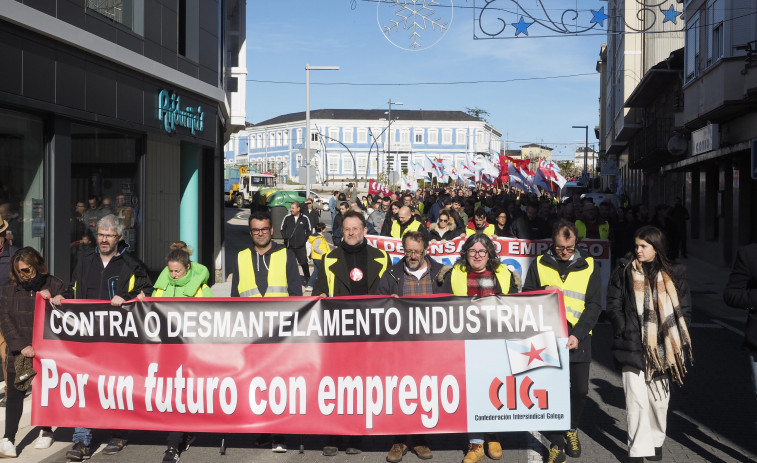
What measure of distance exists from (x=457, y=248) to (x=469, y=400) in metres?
7.36

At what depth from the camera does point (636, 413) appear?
242 inches

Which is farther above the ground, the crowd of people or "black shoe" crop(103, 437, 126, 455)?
the crowd of people

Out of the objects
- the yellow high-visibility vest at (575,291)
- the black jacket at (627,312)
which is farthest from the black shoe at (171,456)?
the black jacket at (627,312)

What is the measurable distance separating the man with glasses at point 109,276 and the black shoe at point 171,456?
21.5 inches

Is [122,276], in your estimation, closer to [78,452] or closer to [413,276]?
[78,452]

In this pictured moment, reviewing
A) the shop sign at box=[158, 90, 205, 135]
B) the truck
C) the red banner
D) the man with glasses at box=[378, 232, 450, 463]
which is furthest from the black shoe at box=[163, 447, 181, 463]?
the truck

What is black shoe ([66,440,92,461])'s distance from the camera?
649 centimetres

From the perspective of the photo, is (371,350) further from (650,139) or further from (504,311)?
(650,139)

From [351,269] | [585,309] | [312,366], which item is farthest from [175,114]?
[585,309]

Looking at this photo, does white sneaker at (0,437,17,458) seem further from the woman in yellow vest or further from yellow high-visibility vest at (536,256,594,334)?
yellow high-visibility vest at (536,256,594,334)

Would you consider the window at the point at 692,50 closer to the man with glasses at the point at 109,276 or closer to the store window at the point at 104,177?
the store window at the point at 104,177

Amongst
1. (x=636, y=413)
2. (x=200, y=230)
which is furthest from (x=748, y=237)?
(x=636, y=413)

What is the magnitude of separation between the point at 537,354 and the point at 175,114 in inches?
388

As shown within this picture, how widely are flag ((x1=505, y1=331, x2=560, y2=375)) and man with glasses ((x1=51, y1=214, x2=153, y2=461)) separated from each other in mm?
2865
